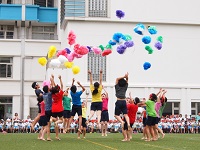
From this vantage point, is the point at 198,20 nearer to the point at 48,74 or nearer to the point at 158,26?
the point at 158,26

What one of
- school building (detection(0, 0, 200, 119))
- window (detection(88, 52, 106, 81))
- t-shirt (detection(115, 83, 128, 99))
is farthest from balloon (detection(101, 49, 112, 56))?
window (detection(88, 52, 106, 81))

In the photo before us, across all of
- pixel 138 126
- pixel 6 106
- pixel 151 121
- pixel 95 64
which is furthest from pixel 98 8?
pixel 151 121

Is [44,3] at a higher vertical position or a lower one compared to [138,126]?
higher

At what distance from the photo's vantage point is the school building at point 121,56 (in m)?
42.5

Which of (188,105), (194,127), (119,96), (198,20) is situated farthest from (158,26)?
(119,96)

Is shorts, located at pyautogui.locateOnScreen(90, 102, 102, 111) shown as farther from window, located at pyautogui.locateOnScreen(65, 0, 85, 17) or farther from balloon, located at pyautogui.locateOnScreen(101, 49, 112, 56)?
window, located at pyautogui.locateOnScreen(65, 0, 85, 17)

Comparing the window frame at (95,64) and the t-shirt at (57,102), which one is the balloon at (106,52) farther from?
the window frame at (95,64)

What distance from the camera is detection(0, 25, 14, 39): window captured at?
1982 inches

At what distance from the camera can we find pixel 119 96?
18578mm

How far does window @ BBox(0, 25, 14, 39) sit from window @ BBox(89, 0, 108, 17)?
10.8 metres

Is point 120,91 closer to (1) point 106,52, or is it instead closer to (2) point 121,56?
(1) point 106,52

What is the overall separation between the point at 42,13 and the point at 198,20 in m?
14.9

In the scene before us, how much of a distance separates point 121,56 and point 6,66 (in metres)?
10.3

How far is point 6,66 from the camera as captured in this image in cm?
4603
